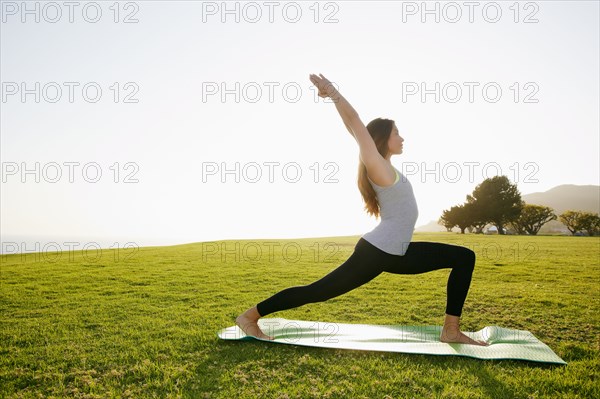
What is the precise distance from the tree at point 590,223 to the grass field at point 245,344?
4001cm

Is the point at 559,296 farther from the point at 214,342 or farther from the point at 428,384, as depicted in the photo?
the point at 214,342

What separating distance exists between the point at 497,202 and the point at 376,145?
164ft

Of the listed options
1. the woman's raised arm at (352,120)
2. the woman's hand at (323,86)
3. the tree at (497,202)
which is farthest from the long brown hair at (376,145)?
the tree at (497,202)

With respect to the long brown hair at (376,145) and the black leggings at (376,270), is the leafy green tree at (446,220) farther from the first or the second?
the long brown hair at (376,145)

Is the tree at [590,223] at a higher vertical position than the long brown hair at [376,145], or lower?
lower

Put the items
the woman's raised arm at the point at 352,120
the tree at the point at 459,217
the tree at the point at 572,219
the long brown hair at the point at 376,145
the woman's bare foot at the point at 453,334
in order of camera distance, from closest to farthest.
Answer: the woman's raised arm at the point at 352,120 < the long brown hair at the point at 376,145 < the woman's bare foot at the point at 453,334 < the tree at the point at 572,219 < the tree at the point at 459,217

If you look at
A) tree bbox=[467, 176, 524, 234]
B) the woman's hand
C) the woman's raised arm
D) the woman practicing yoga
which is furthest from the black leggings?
tree bbox=[467, 176, 524, 234]

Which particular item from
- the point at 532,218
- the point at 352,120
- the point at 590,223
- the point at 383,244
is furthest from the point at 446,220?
the point at 352,120

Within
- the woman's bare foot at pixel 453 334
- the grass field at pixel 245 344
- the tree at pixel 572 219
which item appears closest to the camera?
the grass field at pixel 245 344

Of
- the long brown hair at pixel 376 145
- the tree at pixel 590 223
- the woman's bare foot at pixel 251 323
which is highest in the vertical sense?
the long brown hair at pixel 376 145

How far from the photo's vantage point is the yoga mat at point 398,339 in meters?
3.61

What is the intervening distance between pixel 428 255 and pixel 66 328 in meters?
4.11

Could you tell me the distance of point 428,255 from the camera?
3.85 m

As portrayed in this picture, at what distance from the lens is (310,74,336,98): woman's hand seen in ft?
10.9
